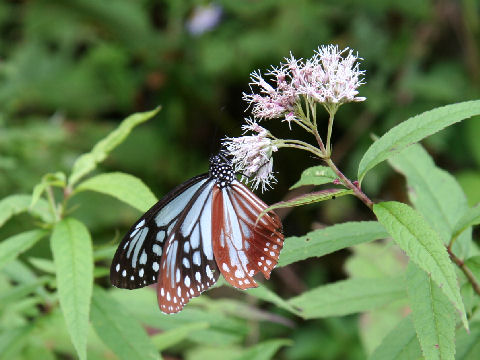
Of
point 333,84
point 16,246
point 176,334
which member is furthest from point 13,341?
point 333,84

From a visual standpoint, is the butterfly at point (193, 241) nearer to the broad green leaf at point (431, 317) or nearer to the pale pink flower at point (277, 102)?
the pale pink flower at point (277, 102)

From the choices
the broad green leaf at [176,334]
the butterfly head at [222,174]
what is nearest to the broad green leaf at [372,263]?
the broad green leaf at [176,334]

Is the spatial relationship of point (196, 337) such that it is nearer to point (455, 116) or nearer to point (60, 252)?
point (60, 252)

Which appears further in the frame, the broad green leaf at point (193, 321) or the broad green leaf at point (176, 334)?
the broad green leaf at point (193, 321)

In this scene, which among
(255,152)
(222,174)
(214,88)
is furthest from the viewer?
(214,88)

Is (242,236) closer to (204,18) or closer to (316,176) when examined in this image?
(316,176)

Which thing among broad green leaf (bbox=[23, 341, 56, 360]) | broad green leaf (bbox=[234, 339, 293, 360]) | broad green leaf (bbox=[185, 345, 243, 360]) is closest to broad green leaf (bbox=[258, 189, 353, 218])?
broad green leaf (bbox=[234, 339, 293, 360])
